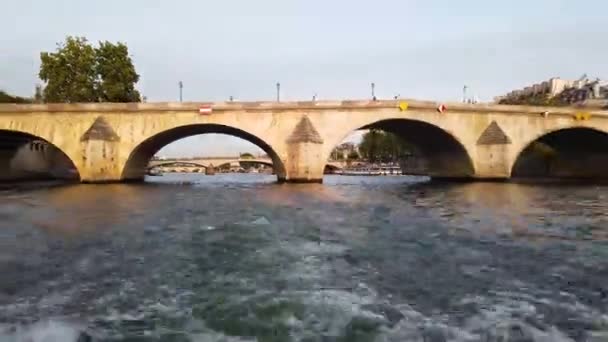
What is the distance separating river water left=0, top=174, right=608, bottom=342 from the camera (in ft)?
18.9

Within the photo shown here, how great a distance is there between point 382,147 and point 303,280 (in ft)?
325

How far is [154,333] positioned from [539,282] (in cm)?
586

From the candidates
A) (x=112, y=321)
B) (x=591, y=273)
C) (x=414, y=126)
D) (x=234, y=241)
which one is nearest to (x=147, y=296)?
(x=112, y=321)

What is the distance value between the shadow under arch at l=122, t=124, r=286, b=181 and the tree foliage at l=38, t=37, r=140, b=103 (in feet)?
36.3

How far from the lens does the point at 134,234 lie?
12.4 m

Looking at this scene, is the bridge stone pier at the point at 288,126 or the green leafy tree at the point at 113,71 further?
the green leafy tree at the point at 113,71

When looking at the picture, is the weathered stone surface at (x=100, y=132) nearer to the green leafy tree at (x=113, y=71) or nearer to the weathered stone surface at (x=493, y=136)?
the green leafy tree at (x=113, y=71)

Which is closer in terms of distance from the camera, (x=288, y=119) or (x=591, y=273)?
(x=591, y=273)

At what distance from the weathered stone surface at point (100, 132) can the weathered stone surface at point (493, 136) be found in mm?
30703

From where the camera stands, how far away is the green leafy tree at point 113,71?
175 ft

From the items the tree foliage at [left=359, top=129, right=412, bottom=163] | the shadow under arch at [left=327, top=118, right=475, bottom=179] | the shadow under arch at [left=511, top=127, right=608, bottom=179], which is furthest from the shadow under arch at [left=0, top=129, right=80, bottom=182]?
the tree foliage at [left=359, top=129, right=412, bottom=163]

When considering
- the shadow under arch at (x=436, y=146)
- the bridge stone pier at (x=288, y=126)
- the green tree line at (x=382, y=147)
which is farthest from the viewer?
the green tree line at (x=382, y=147)

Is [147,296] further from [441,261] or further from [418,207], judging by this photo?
[418,207]

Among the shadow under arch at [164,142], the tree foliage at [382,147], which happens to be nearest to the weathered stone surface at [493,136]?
the shadow under arch at [164,142]
